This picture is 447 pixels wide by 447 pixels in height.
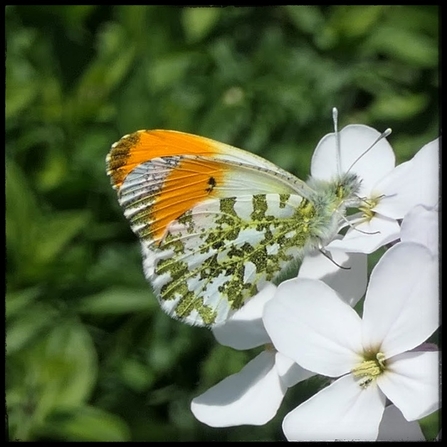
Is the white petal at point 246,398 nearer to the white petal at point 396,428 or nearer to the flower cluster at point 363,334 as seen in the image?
the flower cluster at point 363,334

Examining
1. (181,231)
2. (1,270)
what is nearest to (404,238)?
(181,231)

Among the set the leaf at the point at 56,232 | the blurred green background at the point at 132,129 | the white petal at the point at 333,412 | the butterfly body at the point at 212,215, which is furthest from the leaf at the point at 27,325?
the white petal at the point at 333,412

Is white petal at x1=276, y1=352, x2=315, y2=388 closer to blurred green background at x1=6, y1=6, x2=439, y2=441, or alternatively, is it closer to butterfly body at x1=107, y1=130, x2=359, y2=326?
butterfly body at x1=107, y1=130, x2=359, y2=326

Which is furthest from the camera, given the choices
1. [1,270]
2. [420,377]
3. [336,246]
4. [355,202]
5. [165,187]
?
[1,270]

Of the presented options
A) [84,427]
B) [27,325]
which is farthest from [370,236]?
[27,325]

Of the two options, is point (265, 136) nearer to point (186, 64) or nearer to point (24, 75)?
point (186, 64)
